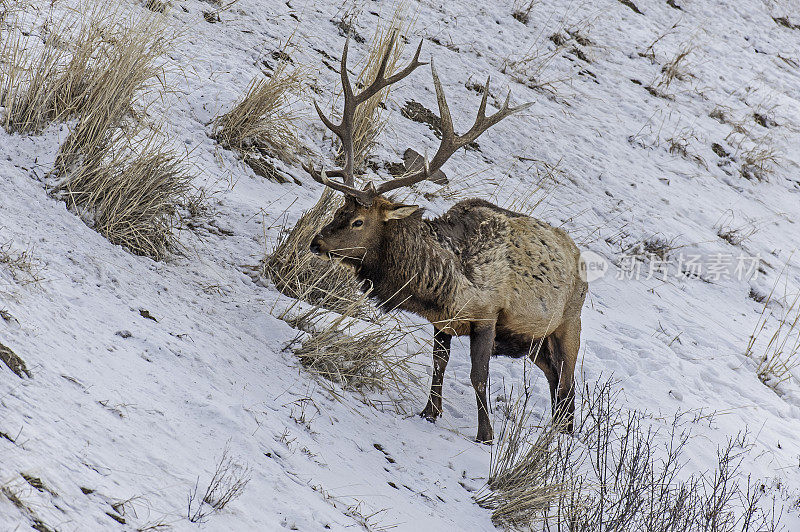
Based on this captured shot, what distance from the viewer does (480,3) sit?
1102 cm

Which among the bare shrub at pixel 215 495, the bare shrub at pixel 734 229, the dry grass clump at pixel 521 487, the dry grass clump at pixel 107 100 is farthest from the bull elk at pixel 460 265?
the bare shrub at pixel 734 229

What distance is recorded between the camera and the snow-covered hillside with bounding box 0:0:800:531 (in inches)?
119

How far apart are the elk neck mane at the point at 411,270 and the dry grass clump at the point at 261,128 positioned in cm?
203

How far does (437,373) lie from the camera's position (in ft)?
15.7

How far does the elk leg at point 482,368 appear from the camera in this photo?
4574 mm

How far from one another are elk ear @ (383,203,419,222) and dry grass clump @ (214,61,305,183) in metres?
1.99

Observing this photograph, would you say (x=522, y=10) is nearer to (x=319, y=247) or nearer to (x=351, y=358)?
(x=319, y=247)

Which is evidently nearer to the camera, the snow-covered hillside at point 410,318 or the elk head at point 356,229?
the snow-covered hillside at point 410,318

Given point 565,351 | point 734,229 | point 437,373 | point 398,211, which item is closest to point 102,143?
point 398,211

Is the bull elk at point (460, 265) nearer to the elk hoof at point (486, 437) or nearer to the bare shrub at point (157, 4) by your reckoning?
the elk hoof at point (486, 437)

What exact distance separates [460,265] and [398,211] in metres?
0.52

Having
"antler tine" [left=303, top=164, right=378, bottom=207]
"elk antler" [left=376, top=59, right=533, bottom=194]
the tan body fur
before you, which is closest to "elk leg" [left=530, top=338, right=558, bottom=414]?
the tan body fur

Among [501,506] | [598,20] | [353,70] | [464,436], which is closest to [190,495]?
Result: [501,506]

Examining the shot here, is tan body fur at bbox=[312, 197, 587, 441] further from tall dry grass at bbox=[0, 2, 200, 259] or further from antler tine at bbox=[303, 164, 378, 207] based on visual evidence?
tall dry grass at bbox=[0, 2, 200, 259]
